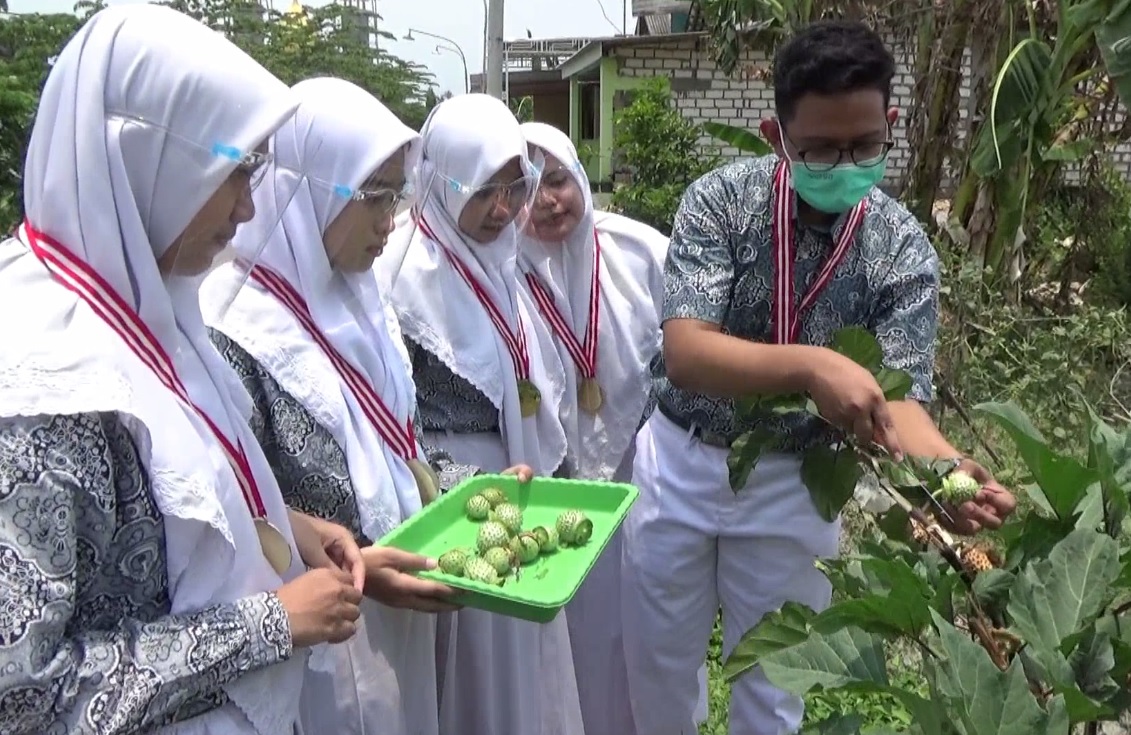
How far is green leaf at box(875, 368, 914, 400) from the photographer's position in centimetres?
160

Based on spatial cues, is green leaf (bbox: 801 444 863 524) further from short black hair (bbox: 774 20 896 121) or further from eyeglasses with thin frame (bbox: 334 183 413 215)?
eyeglasses with thin frame (bbox: 334 183 413 215)

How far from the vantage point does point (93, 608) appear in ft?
4.02

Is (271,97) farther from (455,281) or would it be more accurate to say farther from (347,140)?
(455,281)

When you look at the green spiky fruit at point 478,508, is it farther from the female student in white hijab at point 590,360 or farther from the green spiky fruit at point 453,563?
the female student in white hijab at point 590,360

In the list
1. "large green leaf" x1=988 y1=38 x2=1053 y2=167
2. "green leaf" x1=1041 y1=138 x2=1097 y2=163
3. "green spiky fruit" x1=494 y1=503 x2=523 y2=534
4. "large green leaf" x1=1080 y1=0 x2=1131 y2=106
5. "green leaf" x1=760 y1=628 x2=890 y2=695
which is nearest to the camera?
"green leaf" x1=760 y1=628 x2=890 y2=695

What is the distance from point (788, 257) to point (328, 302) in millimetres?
911

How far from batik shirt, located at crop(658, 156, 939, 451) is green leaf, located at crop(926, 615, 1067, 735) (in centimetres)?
108

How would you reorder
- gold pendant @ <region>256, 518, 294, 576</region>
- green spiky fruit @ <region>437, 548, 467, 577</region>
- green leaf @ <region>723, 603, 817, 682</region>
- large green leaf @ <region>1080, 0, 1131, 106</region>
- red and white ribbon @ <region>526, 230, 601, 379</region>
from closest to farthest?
green leaf @ <region>723, 603, 817, 682</region>, gold pendant @ <region>256, 518, 294, 576</region>, green spiky fruit @ <region>437, 548, 467, 577</region>, red and white ribbon @ <region>526, 230, 601, 379</region>, large green leaf @ <region>1080, 0, 1131, 106</region>

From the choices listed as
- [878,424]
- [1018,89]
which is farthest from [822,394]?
[1018,89]

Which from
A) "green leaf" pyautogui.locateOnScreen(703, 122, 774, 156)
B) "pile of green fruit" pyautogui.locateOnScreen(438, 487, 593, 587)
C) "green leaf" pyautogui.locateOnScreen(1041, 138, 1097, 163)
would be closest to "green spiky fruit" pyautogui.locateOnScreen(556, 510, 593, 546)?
Result: "pile of green fruit" pyautogui.locateOnScreen(438, 487, 593, 587)

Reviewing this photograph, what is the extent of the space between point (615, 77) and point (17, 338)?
1316cm

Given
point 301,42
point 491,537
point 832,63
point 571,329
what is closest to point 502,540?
point 491,537

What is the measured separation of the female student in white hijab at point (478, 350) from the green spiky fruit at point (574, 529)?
0.36m

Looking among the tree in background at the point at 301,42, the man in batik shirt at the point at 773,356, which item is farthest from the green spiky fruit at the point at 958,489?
the tree in background at the point at 301,42
